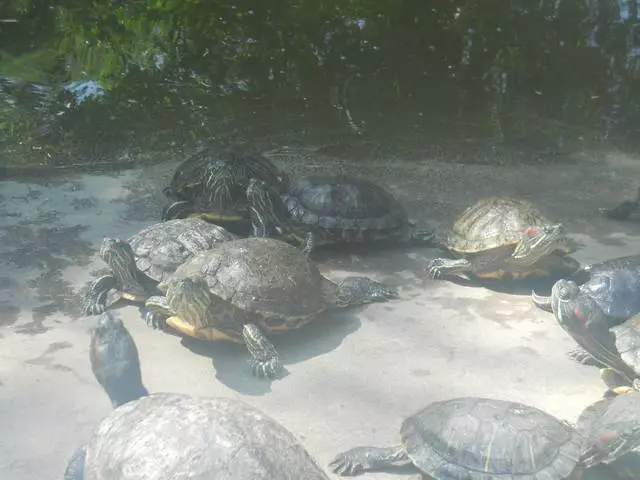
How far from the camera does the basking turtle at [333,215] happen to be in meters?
5.74

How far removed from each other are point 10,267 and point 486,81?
6.86 m

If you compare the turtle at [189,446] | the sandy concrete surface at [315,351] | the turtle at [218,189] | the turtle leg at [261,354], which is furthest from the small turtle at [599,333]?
the turtle at [218,189]

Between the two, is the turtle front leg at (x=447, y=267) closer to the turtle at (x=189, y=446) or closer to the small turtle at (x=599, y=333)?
the small turtle at (x=599, y=333)

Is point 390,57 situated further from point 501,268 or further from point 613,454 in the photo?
point 613,454

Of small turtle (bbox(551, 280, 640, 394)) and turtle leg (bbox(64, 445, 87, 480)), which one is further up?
small turtle (bbox(551, 280, 640, 394))

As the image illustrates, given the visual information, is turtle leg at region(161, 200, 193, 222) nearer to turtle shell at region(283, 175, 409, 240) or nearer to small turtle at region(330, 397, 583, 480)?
turtle shell at region(283, 175, 409, 240)

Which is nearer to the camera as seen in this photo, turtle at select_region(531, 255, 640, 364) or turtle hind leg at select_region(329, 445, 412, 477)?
turtle hind leg at select_region(329, 445, 412, 477)

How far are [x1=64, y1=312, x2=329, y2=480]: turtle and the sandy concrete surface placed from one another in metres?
0.49

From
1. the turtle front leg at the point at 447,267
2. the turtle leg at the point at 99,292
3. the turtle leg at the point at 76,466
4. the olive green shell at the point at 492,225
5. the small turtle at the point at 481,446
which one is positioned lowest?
the turtle leg at the point at 99,292

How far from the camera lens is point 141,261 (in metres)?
4.90

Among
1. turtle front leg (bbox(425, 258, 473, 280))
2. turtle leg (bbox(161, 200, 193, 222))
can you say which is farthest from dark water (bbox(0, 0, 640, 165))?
turtle front leg (bbox(425, 258, 473, 280))

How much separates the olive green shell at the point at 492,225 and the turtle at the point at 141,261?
1706 millimetres

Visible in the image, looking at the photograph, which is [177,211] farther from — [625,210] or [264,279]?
[625,210]

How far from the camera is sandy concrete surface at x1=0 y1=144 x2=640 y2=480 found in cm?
368
